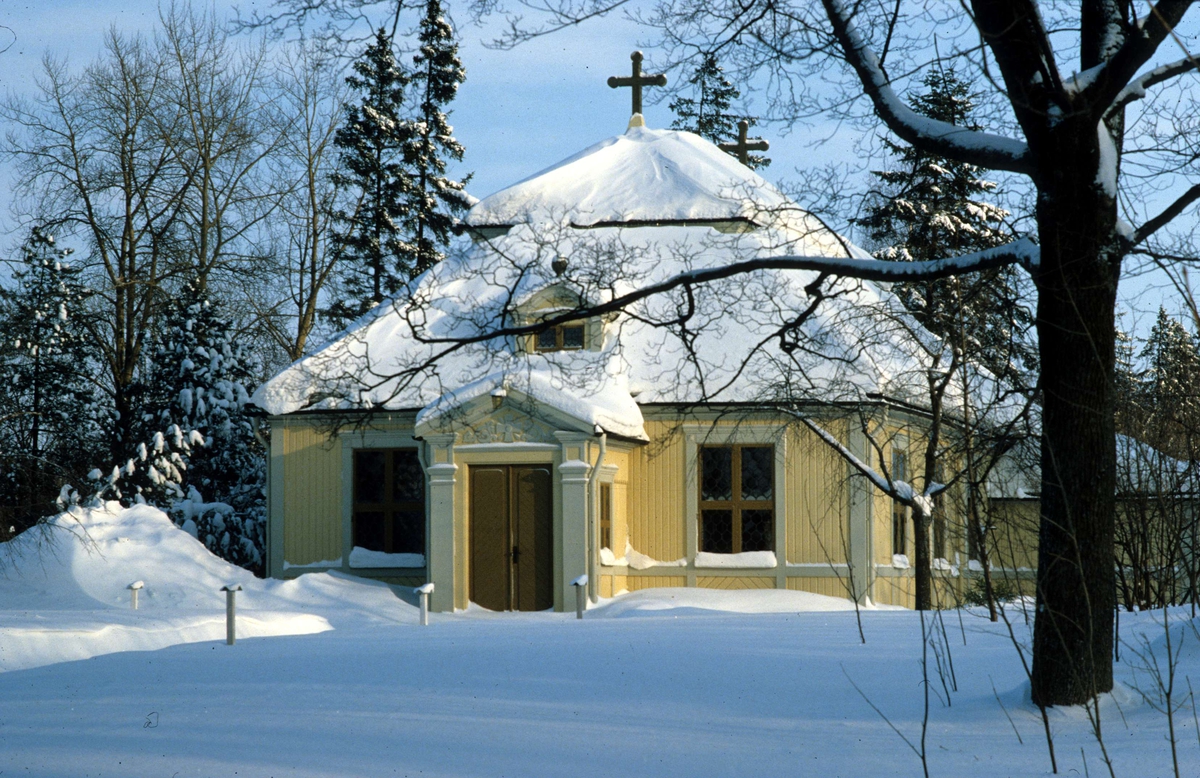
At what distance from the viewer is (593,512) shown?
1822cm

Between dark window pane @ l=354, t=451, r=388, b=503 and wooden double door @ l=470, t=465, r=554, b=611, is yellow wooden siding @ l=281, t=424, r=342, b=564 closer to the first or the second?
dark window pane @ l=354, t=451, r=388, b=503

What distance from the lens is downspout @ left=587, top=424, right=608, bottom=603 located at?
714 inches

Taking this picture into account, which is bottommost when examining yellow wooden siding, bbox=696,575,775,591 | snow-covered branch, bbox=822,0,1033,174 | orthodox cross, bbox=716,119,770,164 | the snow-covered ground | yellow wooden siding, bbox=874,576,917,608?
yellow wooden siding, bbox=874,576,917,608

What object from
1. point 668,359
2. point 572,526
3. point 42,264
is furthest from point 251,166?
point 572,526

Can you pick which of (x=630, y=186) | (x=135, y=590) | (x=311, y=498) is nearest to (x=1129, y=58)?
(x=135, y=590)

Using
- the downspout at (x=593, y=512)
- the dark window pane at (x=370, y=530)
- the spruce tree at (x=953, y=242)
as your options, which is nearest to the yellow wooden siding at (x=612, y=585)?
the downspout at (x=593, y=512)

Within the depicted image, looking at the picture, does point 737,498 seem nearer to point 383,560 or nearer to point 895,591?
point 895,591

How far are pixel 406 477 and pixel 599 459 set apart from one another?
452 centimetres

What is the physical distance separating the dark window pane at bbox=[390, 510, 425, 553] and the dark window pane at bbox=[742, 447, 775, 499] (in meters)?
5.60

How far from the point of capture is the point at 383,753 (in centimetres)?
588

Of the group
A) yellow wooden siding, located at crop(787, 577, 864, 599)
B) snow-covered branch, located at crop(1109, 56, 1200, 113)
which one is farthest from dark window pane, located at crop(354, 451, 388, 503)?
snow-covered branch, located at crop(1109, 56, 1200, 113)

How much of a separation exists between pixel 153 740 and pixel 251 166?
2814cm

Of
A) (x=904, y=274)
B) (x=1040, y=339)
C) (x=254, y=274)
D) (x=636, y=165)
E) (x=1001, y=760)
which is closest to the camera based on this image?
(x=1001, y=760)

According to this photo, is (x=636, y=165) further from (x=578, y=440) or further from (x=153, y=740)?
(x=153, y=740)
